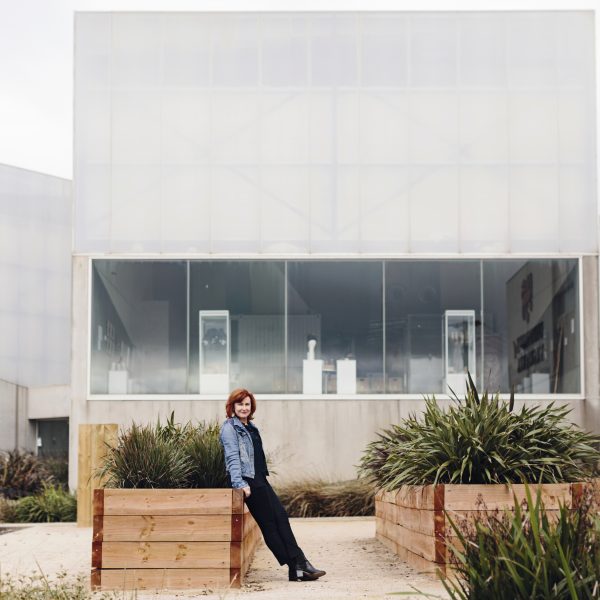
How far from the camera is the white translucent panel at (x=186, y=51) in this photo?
20062 mm

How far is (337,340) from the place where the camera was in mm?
19469

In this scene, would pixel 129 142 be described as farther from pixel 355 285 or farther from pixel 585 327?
pixel 585 327

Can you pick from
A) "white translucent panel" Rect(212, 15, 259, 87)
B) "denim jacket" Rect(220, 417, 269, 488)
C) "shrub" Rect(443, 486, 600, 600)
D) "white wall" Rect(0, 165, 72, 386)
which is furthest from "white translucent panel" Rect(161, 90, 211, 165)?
"white wall" Rect(0, 165, 72, 386)

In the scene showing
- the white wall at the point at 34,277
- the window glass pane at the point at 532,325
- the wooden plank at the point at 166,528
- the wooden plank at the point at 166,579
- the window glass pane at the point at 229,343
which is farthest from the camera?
the white wall at the point at 34,277

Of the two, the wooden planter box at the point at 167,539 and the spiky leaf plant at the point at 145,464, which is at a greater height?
the spiky leaf plant at the point at 145,464

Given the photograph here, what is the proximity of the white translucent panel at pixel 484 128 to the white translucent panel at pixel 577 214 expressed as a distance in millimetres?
1186

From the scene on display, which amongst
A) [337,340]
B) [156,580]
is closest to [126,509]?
[156,580]

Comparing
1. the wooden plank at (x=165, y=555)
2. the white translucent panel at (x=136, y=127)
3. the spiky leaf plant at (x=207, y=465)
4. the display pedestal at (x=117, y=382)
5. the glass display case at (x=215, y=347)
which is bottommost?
the wooden plank at (x=165, y=555)

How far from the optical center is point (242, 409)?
9.71m

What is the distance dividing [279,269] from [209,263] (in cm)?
116

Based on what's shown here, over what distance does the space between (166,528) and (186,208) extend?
11.2 m

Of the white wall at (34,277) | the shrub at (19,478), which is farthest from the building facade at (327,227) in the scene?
the white wall at (34,277)

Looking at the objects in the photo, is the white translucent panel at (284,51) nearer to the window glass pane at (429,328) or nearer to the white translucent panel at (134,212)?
the white translucent panel at (134,212)

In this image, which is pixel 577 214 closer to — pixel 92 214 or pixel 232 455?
pixel 92 214
